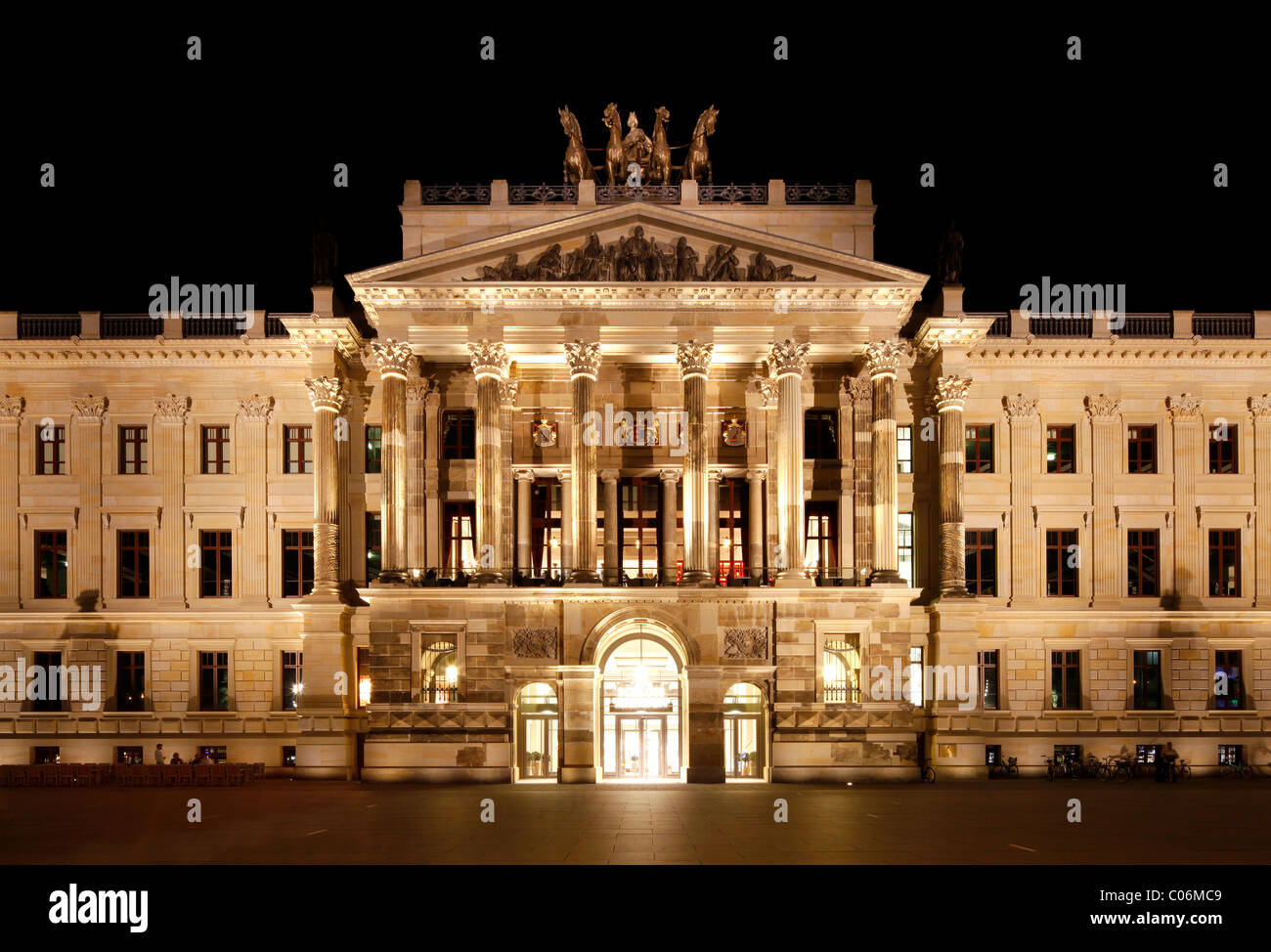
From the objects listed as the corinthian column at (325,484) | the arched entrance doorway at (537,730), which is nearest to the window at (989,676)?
the arched entrance doorway at (537,730)

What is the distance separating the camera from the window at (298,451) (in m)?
55.6

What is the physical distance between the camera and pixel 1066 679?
2140 inches

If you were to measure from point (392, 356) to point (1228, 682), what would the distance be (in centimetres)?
4014

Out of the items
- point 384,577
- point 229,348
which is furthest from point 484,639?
point 229,348

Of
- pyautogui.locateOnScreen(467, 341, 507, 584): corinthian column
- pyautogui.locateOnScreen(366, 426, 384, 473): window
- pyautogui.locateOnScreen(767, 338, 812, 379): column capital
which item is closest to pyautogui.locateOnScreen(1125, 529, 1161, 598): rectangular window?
pyautogui.locateOnScreen(767, 338, 812, 379): column capital

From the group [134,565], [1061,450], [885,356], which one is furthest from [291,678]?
[1061,450]

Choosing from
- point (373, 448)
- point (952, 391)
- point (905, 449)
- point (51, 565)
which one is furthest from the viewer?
point (905, 449)

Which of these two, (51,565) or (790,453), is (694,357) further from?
(51,565)

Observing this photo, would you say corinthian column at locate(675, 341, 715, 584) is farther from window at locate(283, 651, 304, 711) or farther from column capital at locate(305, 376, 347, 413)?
window at locate(283, 651, 304, 711)

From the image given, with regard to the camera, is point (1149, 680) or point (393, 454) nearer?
point (393, 454)

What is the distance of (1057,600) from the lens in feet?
179

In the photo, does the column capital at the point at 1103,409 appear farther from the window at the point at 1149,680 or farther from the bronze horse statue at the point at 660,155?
the bronze horse statue at the point at 660,155
